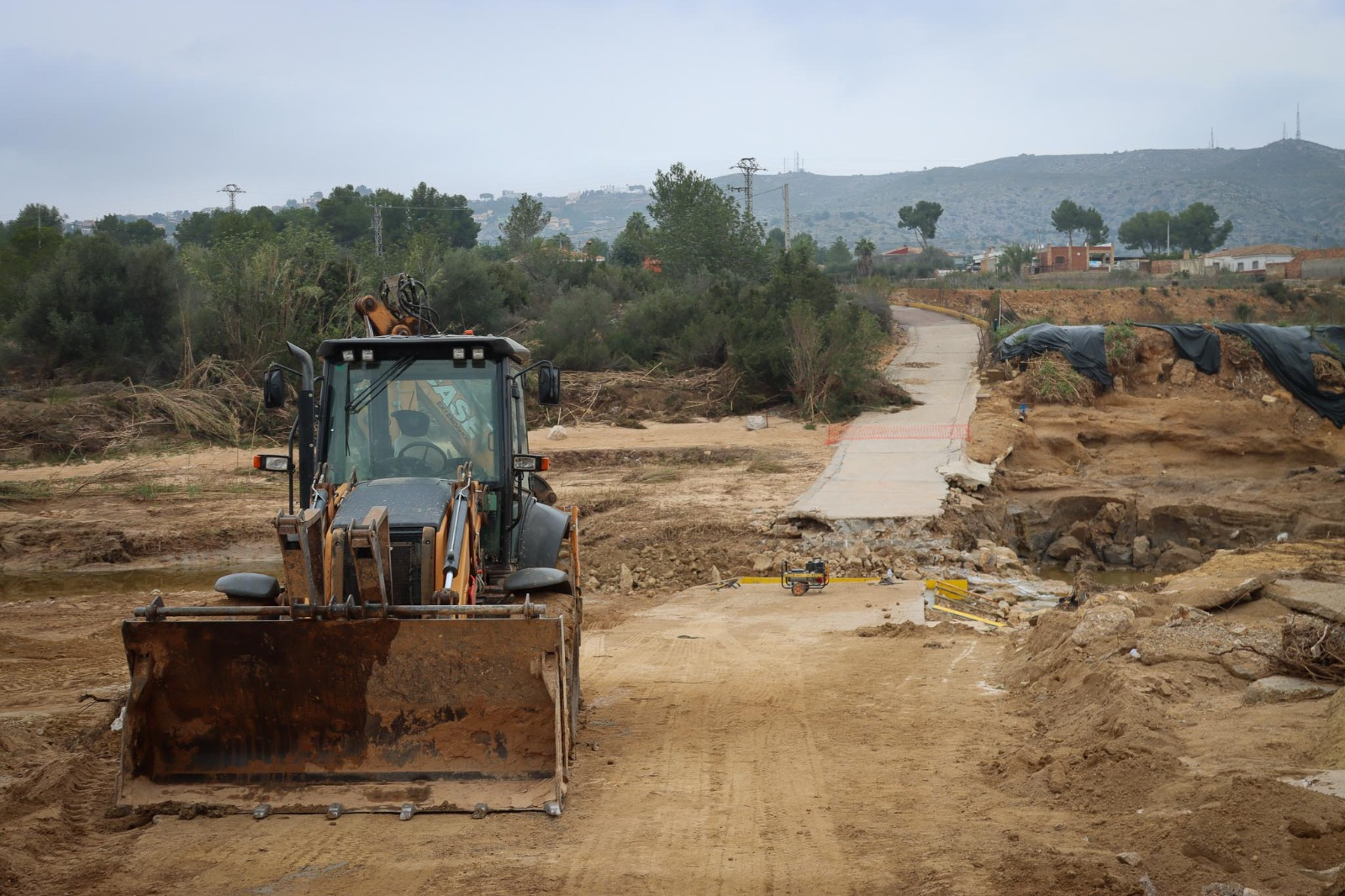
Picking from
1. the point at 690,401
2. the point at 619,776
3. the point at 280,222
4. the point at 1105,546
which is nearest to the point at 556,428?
the point at 690,401

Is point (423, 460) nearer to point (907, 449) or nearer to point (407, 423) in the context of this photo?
point (407, 423)

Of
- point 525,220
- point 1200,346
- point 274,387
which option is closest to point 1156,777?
point 274,387

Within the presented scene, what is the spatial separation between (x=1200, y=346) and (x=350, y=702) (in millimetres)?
29407

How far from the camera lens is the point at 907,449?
24.0 m

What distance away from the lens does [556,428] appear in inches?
1110

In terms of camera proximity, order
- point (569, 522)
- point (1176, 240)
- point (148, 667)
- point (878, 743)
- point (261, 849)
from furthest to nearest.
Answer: point (1176, 240) < point (569, 522) < point (878, 743) < point (148, 667) < point (261, 849)

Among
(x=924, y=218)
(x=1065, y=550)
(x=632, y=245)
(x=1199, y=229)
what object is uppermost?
(x=924, y=218)

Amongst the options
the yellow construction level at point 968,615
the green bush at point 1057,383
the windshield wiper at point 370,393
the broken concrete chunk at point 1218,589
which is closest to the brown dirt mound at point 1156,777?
the broken concrete chunk at point 1218,589

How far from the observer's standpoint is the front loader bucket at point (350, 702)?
6.34 m

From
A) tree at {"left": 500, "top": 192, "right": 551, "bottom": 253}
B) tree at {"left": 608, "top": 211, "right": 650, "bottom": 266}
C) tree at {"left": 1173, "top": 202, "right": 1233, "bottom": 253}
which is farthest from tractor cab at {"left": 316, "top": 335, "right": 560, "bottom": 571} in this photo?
tree at {"left": 1173, "top": 202, "right": 1233, "bottom": 253}

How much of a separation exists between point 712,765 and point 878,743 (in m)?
1.33

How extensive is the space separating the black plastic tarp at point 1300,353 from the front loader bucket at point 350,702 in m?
28.5

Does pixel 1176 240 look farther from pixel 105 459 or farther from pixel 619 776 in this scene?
pixel 619 776

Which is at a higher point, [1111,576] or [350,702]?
[350,702]
